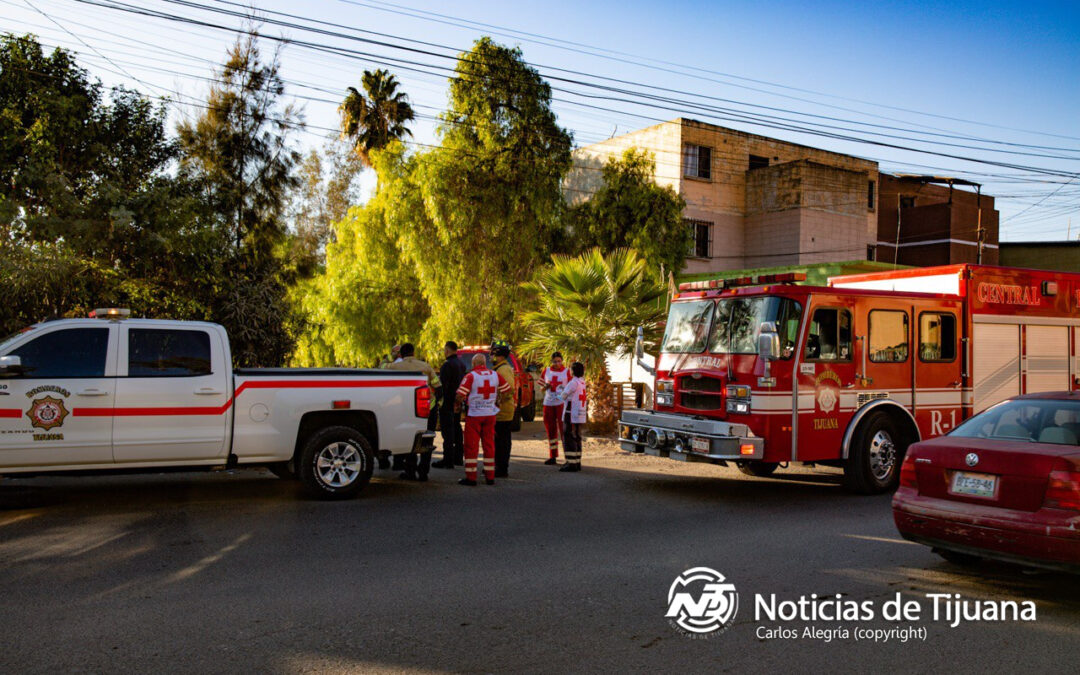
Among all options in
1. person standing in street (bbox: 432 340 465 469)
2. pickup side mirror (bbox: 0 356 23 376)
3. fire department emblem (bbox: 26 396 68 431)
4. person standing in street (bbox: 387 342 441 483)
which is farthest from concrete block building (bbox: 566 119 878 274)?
pickup side mirror (bbox: 0 356 23 376)

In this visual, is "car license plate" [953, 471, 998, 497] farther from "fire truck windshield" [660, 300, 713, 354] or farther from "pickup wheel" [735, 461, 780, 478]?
"pickup wheel" [735, 461, 780, 478]

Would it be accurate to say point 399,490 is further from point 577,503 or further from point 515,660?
point 515,660

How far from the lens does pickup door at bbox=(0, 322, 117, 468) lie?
8.42m

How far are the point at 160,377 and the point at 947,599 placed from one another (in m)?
7.65

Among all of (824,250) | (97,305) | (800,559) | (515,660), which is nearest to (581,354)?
(97,305)

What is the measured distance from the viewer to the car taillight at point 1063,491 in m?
5.61

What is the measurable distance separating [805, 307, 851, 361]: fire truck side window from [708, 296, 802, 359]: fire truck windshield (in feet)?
0.86

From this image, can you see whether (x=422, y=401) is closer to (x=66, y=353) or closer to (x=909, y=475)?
(x=66, y=353)

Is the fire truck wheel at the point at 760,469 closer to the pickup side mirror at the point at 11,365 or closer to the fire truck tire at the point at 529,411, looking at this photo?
the fire truck tire at the point at 529,411

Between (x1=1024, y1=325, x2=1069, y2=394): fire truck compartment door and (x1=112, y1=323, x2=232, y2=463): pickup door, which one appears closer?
(x1=112, y1=323, x2=232, y2=463): pickup door

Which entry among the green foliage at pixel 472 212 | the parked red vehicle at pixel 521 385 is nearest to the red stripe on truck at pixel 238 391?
the parked red vehicle at pixel 521 385

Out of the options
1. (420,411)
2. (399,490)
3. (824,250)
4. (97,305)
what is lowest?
(399,490)

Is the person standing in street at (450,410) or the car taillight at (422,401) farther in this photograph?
the person standing in street at (450,410)

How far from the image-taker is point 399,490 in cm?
1088
